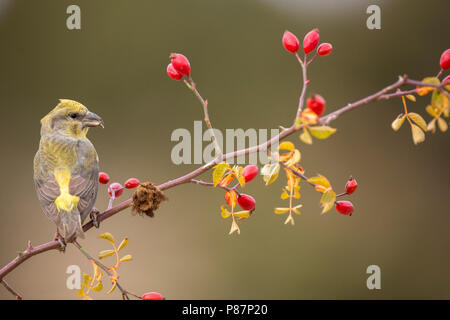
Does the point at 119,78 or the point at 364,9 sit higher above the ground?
the point at 364,9

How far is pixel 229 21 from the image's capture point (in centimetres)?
707

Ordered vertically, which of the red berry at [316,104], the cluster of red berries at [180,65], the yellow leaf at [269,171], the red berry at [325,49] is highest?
the red berry at [325,49]

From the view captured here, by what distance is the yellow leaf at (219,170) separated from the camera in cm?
161

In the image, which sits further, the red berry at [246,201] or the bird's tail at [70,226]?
the bird's tail at [70,226]

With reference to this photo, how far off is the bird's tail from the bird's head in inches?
30.1

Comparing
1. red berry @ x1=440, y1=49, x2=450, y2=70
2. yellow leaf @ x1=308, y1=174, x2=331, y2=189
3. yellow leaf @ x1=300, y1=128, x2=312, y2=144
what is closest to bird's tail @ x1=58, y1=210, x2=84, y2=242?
yellow leaf @ x1=308, y1=174, x2=331, y2=189

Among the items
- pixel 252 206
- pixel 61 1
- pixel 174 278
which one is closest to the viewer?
pixel 252 206

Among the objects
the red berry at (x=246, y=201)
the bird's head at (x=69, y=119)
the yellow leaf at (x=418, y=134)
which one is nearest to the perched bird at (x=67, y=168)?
the bird's head at (x=69, y=119)

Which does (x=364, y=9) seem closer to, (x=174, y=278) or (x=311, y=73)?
(x=311, y=73)

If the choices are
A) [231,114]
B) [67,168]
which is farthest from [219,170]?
[231,114]

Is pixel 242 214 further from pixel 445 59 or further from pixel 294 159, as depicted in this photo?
pixel 445 59

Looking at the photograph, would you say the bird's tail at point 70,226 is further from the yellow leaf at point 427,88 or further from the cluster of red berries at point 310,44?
the yellow leaf at point 427,88

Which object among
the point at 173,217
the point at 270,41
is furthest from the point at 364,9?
the point at 173,217

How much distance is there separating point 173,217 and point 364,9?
4.05 m
